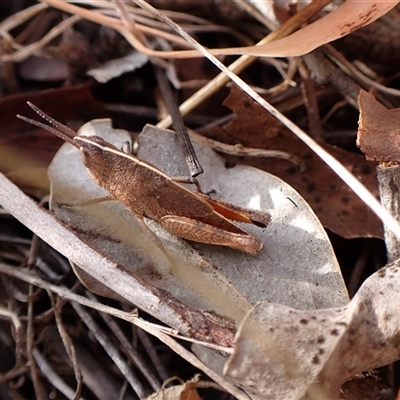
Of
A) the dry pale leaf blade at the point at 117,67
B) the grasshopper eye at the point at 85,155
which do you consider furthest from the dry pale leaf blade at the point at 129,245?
the dry pale leaf blade at the point at 117,67

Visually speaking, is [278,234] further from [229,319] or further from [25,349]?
[25,349]

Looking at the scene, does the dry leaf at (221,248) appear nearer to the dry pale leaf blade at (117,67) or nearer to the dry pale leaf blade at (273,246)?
the dry pale leaf blade at (273,246)

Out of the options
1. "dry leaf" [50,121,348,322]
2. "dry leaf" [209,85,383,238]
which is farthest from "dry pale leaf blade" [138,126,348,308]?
"dry leaf" [209,85,383,238]

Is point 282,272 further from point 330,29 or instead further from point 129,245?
point 330,29

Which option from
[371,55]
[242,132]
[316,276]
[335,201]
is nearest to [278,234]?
[316,276]

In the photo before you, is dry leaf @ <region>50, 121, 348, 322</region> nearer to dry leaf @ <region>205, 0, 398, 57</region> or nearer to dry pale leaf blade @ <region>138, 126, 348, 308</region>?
dry pale leaf blade @ <region>138, 126, 348, 308</region>
